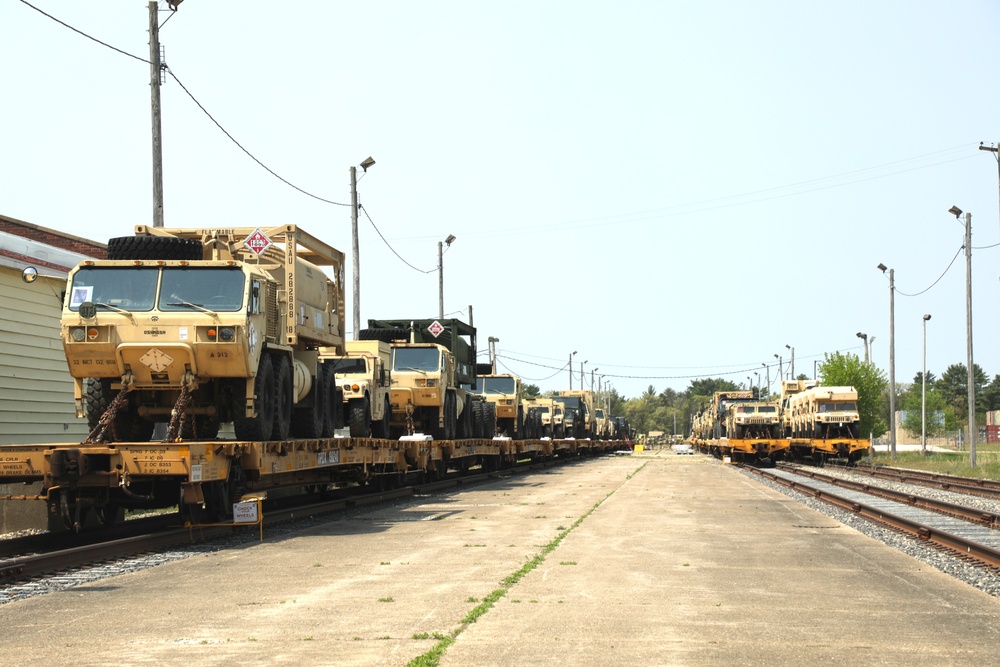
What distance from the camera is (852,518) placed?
58.2 feet

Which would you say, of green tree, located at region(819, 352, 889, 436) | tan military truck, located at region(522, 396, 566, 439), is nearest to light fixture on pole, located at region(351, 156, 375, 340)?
tan military truck, located at region(522, 396, 566, 439)

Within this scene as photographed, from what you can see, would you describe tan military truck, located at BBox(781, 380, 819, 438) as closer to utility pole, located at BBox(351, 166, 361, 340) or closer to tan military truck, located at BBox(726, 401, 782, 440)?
tan military truck, located at BBox(726, 401, 782, 440)

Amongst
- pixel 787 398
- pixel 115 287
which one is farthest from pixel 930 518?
pixel 787 398

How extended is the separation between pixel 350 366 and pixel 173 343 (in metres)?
7.36

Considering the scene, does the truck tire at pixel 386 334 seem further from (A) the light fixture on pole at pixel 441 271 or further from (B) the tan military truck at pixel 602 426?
(B) the tan military truck at pixel 602 426

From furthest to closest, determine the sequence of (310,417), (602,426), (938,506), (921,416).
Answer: (921,416), (602,426), (938,506), (310,417)

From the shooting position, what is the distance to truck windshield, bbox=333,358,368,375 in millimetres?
20578

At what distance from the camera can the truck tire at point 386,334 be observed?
90.3 feet

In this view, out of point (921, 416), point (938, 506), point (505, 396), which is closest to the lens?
point (938, 506)

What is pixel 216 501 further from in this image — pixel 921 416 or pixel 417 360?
pixel 921 416

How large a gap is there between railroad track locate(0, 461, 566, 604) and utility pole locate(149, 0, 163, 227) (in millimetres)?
5443

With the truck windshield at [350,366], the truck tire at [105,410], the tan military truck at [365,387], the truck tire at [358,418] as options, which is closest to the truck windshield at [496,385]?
the tan military truck at [365,387]

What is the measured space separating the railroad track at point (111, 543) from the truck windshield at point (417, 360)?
6.15 metres

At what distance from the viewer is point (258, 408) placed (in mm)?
14055
